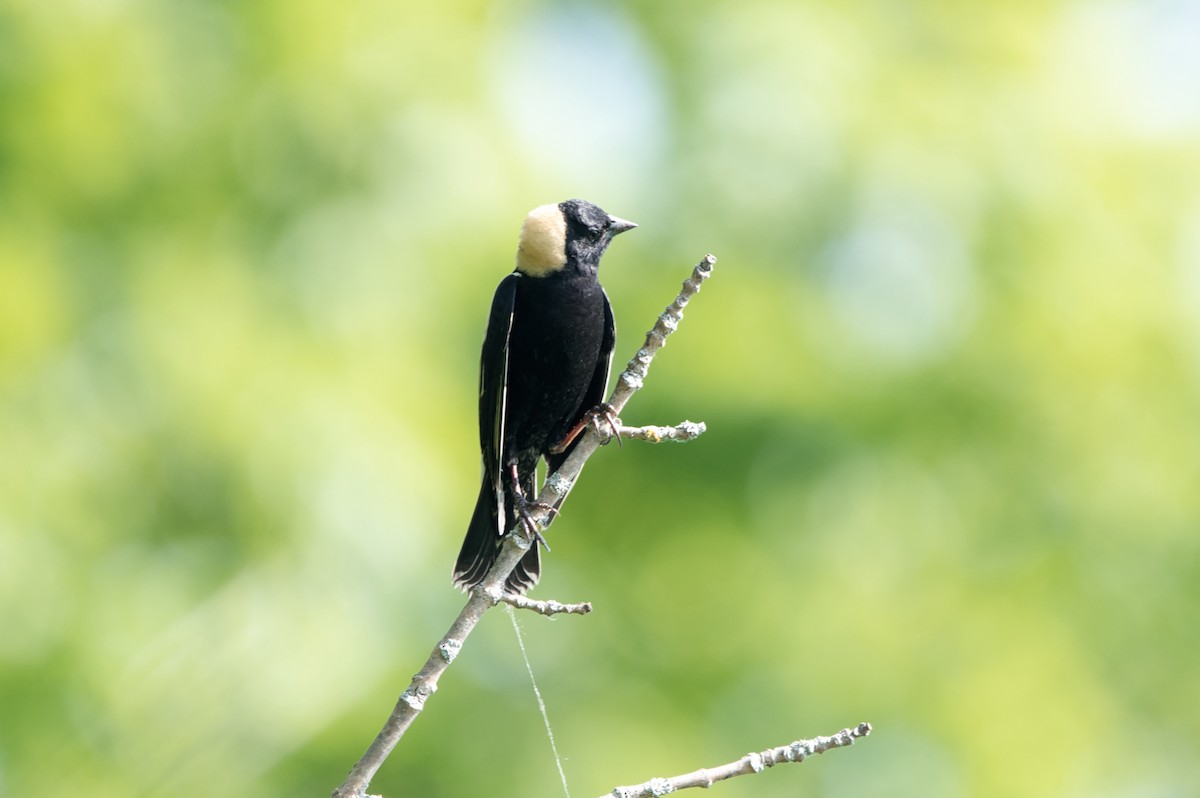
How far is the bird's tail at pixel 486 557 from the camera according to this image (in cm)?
418

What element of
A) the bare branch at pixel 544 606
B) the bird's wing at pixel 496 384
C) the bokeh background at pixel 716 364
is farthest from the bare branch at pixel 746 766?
the bokeh background at pixel 716 364

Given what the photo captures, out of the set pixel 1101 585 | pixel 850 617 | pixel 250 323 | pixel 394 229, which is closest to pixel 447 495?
pixel 250 323

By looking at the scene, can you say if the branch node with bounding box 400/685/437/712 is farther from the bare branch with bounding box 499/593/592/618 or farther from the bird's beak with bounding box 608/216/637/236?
the bird's beak with bounding box 608/216/637/236

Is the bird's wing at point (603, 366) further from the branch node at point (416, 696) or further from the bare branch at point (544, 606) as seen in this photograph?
the branch node at point (416, 696)

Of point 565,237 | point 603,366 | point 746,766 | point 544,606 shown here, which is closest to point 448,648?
point 544,606

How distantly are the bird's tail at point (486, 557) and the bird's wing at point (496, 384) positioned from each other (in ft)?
0.34

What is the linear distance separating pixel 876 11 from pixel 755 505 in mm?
4132

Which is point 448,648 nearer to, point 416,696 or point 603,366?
point 416,696

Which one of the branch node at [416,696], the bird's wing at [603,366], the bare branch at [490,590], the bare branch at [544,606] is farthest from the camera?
the bird's wing at [603,366]

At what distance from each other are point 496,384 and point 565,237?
0.58 meters

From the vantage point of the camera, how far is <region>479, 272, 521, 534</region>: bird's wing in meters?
4.02

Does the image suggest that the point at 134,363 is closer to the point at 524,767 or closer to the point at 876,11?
the point at 524,767

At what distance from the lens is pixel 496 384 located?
4117 mm

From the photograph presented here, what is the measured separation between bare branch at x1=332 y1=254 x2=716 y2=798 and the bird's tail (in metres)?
1.04
